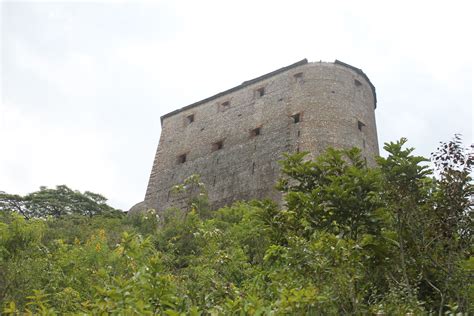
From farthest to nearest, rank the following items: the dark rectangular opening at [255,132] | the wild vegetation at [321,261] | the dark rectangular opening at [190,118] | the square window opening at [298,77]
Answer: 1. the dark rectangular opening at [190,118]
2. the square window opening at [298,77]
3. the dark rectangular opening at [255,132]
4. the wild vegetation at [321,261]

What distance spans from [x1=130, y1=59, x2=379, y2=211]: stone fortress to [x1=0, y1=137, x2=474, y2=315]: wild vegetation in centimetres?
1077

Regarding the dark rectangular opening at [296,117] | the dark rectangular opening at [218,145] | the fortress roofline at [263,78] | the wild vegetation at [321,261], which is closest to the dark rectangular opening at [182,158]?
the dark rectangular opening at [218,145]

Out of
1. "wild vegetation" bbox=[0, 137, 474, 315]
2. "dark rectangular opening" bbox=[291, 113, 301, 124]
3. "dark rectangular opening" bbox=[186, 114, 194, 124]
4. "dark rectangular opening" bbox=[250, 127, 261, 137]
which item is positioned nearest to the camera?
"wild vegetation" bbox=[0, 137, 474, 315]

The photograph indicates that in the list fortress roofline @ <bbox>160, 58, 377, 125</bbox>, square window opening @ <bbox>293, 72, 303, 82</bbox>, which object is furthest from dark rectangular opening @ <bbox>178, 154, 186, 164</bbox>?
square window opening @ <bbox>293, 72, 303, 82</bbox>

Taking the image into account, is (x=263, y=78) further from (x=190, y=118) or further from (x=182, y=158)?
(x=182, y=158)

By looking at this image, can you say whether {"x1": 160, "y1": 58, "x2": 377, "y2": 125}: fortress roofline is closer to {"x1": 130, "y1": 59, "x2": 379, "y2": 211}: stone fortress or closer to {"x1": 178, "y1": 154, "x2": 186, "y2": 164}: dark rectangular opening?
{"x1": 130, "y1": 59, "x2": 379, "y2": 211}: stone fortress

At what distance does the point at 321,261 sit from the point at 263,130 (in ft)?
51.5

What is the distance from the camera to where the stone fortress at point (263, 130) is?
63.2ft

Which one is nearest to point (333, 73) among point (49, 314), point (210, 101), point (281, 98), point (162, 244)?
point (281, 98)

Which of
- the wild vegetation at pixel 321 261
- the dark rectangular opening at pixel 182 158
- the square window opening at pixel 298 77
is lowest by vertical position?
the wild vegetation at pixel 321 261

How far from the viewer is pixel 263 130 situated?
67.7 feet

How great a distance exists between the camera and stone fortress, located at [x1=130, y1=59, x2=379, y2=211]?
1925 cm

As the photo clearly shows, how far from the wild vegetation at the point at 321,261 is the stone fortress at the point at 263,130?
1077 centimetres

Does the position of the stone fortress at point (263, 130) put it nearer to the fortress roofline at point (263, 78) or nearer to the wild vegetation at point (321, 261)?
the fortress roofline at point (263, 78)
